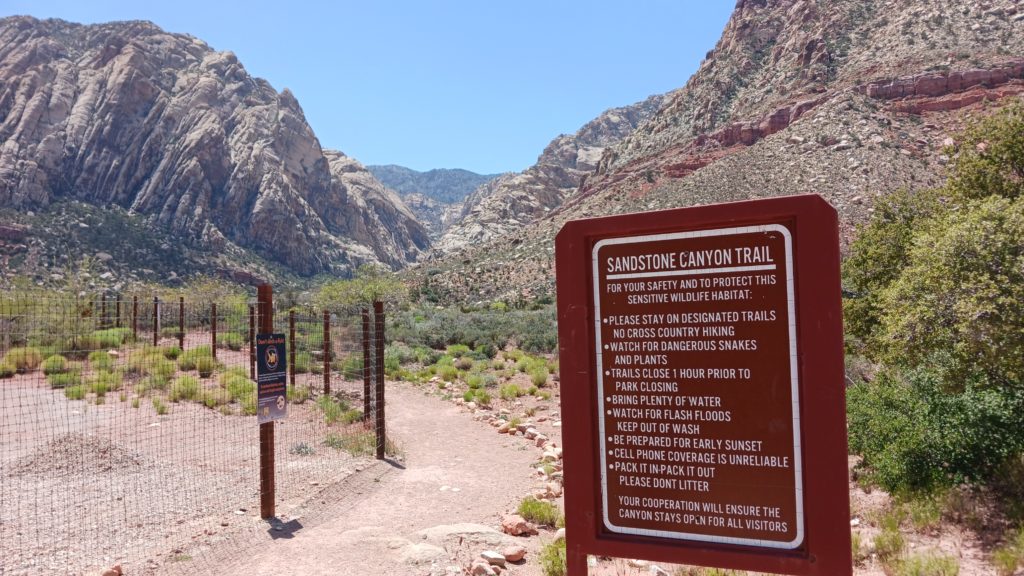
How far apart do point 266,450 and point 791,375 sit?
6.34 m

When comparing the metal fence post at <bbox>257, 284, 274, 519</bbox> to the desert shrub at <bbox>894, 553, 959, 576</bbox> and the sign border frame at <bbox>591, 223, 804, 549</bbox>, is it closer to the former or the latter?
the sign border frame at <bbox>591, 223, 804, 549</bbox>

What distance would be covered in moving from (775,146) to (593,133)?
134m

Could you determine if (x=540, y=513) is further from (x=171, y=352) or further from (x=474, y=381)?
(x=171, y=352)

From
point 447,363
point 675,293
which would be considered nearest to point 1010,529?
point 675,293

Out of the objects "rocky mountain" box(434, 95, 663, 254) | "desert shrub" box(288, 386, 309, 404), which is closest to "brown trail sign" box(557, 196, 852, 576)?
"desert shrub" box(288, 386, 309, 404)

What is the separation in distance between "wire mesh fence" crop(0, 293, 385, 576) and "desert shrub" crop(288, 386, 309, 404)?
0.13 feet

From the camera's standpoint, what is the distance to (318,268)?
429 ft

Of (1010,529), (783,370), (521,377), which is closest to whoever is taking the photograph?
(783,370)

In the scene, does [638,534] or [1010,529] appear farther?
[1010,529]

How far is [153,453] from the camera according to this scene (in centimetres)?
940

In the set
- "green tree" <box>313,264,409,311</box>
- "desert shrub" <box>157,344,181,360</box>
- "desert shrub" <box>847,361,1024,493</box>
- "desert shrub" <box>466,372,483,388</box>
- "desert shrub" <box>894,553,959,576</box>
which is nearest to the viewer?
"desert shrub" <box>894,553,959,576</box>

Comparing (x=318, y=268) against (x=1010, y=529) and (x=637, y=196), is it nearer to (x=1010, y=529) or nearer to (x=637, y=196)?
(x=637, y=196)

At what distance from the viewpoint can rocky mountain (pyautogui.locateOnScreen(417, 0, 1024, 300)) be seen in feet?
155

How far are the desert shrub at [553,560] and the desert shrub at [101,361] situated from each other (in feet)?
46.9
